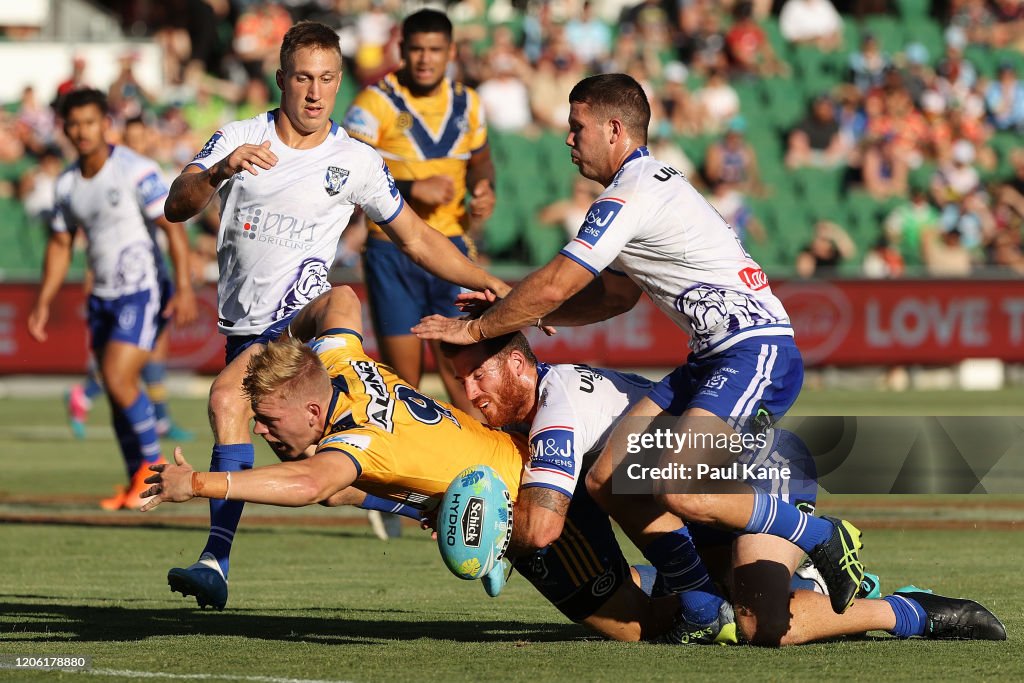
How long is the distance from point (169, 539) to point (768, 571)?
193 inches

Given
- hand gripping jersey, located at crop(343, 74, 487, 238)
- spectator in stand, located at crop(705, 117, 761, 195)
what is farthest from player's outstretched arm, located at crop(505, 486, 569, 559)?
spectator in stand, located at crop(705, 117, 761, 195)

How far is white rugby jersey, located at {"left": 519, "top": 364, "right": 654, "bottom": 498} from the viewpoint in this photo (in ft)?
A: 20.6

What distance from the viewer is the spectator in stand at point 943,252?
78.5 ft

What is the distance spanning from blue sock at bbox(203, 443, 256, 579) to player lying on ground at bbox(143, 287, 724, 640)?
1.20m

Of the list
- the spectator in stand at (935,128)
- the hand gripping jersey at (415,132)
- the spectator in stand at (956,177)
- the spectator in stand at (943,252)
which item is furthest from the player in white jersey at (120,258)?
the spectator in stand at (935,128)

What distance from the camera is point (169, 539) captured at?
404 inches

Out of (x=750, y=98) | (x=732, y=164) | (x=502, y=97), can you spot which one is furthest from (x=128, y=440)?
(x=750, y=98)

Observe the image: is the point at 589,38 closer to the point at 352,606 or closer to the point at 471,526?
the point at 352,606

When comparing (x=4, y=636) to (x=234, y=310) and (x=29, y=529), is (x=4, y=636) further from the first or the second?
(x=29, y=529)

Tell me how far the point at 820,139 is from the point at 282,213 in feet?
63.2

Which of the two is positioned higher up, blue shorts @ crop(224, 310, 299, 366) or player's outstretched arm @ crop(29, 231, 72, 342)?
blue shorts @ crop(224, 310, 299, 366)

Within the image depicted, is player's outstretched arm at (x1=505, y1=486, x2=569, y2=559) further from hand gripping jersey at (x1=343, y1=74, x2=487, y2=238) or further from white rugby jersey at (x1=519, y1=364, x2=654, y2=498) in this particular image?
hand gripping jersey at (x1=343, y1=74, x2=487, y2=238)

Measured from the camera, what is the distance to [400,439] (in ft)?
19.8

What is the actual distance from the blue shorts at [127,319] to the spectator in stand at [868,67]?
17738 millimetres
